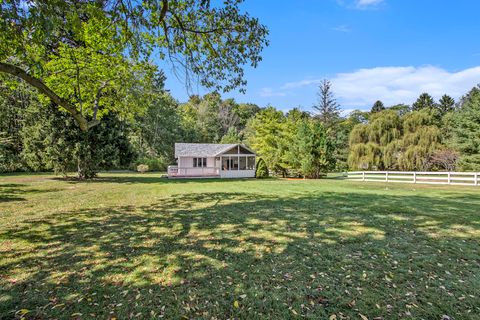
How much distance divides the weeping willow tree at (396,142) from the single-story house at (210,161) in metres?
12.5

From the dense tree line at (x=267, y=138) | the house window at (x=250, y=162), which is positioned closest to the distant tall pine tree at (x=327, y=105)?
the dense tree line at (x=267, y=138)

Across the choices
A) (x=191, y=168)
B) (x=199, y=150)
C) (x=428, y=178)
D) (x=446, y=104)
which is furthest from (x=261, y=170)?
(x=446, y=104)

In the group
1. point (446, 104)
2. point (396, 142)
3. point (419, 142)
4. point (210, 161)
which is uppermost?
point (446, 104)

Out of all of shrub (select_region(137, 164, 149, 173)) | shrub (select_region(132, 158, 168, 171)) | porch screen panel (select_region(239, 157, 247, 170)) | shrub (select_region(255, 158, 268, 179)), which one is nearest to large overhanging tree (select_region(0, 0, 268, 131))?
shrub (select_region(255, 158, 268, 179))

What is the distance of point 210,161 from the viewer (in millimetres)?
29969

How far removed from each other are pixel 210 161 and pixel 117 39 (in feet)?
76.4

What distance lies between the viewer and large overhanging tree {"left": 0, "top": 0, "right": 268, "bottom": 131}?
4.76 m

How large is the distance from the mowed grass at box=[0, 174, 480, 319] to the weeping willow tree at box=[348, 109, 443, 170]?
855 inches

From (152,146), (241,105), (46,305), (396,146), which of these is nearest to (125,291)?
(46,305)

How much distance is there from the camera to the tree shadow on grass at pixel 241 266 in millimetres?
2938

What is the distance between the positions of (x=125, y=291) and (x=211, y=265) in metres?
1.28

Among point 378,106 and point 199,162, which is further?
point 378,106

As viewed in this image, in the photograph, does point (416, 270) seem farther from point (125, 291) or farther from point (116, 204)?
point (116, 204)

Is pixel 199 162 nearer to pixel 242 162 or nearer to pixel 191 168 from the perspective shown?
pixel 191 168
